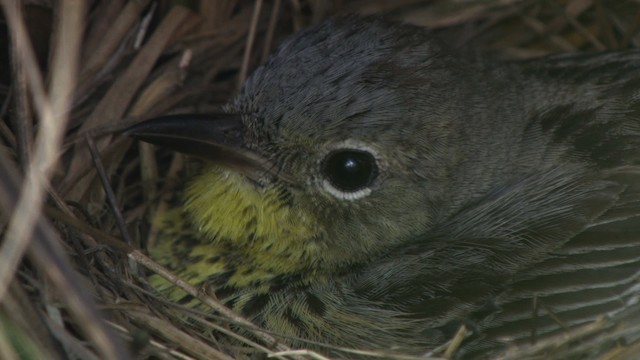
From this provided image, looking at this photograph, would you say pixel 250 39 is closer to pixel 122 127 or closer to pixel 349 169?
pixel 122 127

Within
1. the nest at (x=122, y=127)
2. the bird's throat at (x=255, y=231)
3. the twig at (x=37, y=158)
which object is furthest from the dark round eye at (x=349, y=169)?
the twig at (x=37, y=158)

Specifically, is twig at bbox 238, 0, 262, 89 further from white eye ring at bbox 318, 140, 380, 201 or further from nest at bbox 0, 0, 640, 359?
white eye ring at bbox 318, 140, 380, 201

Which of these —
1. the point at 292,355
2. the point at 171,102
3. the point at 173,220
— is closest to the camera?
the point at 292,355

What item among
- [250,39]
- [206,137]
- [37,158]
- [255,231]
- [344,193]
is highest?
[250,39]

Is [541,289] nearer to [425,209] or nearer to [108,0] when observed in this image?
[425,209]

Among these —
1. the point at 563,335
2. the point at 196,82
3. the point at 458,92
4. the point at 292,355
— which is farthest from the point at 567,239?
the point at 196,82

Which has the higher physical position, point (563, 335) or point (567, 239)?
point (567, 239)

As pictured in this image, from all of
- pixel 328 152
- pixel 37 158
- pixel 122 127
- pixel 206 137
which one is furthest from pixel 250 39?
pixel 37 158
